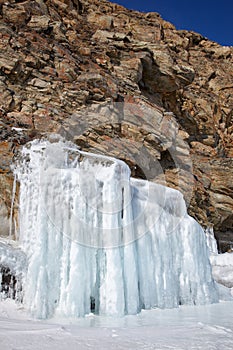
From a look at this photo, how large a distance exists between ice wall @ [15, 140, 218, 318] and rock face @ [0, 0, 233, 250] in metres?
1.73

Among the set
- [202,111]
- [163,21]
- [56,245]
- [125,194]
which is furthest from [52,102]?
[163,21]

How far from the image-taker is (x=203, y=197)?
75.0ft

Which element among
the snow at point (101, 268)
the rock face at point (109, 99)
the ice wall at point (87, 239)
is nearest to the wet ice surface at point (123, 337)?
the snow at point (101, 268)

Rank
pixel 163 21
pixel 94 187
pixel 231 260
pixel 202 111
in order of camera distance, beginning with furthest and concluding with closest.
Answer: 1. pixel 163 21
2. pixel 202 111
3. pixel 231 260
4. pixel 94 187

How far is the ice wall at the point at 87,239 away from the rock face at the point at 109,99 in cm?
173

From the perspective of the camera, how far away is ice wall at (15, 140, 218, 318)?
25.2 ft

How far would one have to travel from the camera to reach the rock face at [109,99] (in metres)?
16.3

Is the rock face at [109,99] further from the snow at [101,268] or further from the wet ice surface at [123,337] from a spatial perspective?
the wet ice surface at [123,337]

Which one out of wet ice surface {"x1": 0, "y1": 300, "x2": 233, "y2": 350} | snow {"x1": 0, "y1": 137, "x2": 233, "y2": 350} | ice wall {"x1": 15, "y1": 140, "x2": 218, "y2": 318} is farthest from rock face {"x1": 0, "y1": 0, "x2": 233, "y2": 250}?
wet ice surface {"x1": 0, "y1": 300, "x2": 233, "y2": 350}

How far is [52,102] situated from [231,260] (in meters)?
12.1

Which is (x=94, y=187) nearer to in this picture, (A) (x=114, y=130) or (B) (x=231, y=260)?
(A) (x=114, y=130)

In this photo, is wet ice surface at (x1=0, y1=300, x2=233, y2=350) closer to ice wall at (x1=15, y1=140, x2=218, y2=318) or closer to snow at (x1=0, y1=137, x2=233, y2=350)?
snow at (x1=0, y1=137, x2=233, y2=350)

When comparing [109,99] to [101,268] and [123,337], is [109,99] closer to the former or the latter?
[101,268]

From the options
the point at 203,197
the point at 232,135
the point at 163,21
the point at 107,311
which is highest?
the point at 163,21
